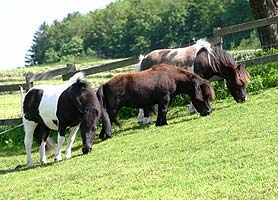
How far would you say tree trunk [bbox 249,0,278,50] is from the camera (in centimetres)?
1609

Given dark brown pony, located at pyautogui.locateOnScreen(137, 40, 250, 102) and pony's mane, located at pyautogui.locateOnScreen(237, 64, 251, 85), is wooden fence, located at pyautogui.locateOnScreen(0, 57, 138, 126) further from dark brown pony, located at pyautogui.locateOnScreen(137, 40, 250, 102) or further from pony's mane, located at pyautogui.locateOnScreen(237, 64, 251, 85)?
pony's mane, located at pyautogui.locateOnScreen(237, 64, 251, 85)

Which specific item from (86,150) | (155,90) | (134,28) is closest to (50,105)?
(86,150)

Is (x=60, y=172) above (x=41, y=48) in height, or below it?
above

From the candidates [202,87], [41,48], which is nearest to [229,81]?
[202,87]

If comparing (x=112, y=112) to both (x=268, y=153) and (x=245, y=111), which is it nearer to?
(x=245, y=111)

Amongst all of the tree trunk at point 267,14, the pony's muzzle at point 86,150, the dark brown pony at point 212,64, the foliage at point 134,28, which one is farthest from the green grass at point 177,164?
the foliage at point 134,28

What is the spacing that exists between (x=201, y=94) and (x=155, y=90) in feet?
3.45

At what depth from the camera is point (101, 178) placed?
781 centimetres

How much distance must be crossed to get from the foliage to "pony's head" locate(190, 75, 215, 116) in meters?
46.5

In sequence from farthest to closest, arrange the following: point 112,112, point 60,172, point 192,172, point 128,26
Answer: point 128,26 → point 112,112 → point 60,172 → point 192,172

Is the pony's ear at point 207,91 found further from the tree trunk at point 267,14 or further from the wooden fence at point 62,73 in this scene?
the tree trunk at point 267,14

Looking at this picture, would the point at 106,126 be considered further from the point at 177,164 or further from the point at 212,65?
the point at 177,164

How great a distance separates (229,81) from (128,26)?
336 feet

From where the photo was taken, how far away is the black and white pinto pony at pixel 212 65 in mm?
12953
